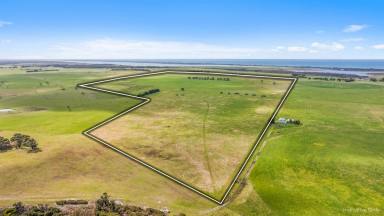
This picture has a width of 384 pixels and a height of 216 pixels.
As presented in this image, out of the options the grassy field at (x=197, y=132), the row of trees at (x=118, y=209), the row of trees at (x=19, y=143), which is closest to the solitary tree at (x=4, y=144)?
the row of trees at (x=19, y=143)

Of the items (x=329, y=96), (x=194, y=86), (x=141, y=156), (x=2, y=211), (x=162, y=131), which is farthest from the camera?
(x=194, y=86)

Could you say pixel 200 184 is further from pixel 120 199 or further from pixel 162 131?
pixel 162 131

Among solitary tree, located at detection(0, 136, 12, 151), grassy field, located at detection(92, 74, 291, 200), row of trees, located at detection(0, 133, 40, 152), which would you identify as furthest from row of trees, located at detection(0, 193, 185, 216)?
solitary tree, located at detection(0, 136, 12, 151)

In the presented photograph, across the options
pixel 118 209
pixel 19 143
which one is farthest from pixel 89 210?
pixel 19 143

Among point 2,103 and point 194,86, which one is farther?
point 194,86

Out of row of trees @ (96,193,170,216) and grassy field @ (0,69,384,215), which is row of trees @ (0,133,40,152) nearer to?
grassy field @ (0,69,384,215)

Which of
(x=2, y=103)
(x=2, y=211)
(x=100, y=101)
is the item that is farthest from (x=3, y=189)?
(x=2, y=103)

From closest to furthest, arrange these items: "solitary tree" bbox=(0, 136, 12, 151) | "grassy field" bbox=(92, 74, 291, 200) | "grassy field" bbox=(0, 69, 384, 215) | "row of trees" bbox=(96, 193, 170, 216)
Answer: "row of trees" bbox=(96, 193, 170, 216) → "grassy field" bbox=(0, 69, 384, 215) → "grassy field" bbox=(92, 74, 291, 200) → "solitary tree" bbox=(0, 136, 12, 151)
